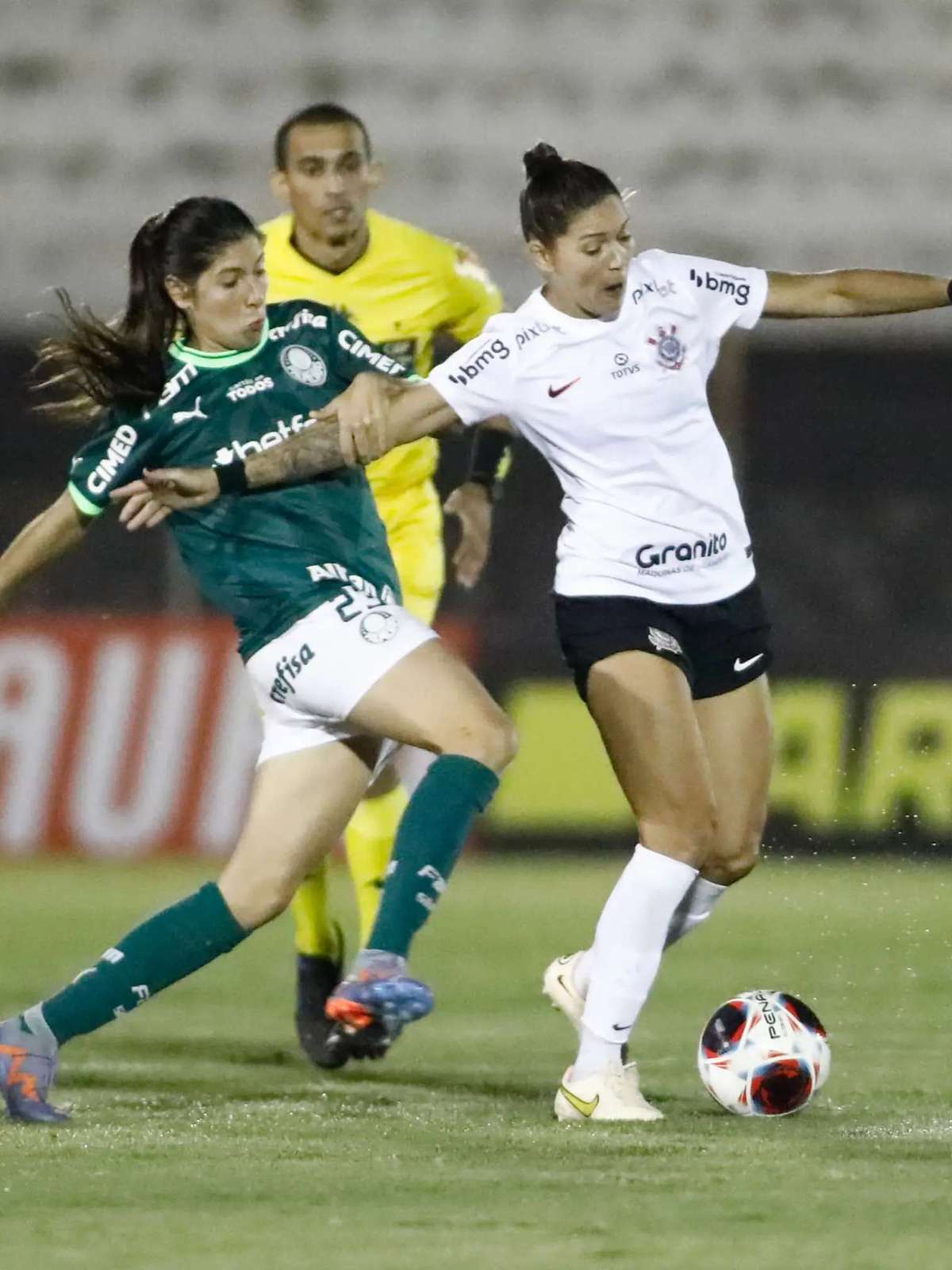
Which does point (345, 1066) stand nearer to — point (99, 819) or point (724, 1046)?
point (724, 1046)

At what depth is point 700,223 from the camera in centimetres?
1374

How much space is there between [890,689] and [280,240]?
17.1ft

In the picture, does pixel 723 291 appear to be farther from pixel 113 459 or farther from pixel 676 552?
pixel 113 459

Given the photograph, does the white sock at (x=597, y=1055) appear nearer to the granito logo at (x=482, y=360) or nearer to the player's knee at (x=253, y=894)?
the player's knee at (x=253, y=894)

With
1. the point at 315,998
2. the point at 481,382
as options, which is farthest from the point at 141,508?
the point at 315,998

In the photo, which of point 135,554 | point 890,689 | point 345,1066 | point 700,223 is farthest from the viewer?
point 700,223

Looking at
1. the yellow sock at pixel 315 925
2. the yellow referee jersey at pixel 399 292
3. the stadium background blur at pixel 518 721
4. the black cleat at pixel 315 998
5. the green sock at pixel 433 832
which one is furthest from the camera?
the yellow referee jersey at pixel 399 292

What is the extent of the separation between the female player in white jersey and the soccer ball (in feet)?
0.59

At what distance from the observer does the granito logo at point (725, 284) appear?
5.26 m

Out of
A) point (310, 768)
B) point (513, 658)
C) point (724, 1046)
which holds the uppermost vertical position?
point (310, 768)

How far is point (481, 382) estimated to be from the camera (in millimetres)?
5043

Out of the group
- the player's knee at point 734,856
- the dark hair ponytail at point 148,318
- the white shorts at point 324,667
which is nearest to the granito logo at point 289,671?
the white shorts at point 324,667

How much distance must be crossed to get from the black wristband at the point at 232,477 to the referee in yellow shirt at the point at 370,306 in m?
1.18

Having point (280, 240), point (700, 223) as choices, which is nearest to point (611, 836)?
point (700, 223)
